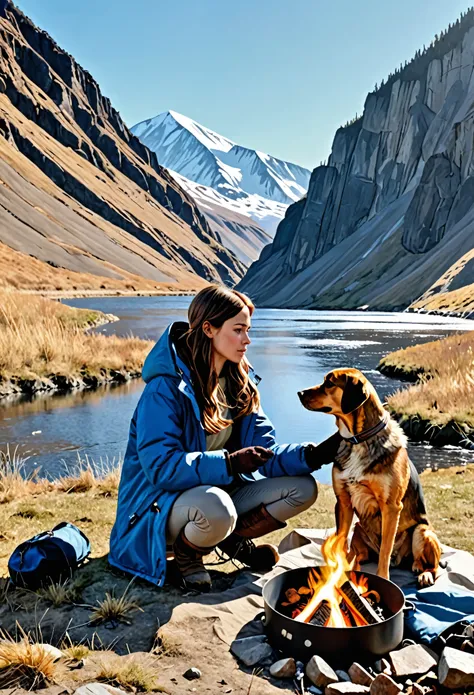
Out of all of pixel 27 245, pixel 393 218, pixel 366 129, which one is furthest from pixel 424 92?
pixel 27 245

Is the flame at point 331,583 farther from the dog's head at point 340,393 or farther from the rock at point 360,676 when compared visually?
the dog's head at point 340,393

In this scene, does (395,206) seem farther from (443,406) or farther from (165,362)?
(165,362)

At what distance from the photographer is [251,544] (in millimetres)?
5156

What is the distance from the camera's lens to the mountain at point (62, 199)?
384 feet

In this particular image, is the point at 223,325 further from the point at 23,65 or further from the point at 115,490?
the point at 23,65

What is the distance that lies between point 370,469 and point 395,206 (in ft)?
352

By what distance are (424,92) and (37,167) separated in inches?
3464

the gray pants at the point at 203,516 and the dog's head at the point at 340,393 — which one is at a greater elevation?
the dog's head at the point at 340,393

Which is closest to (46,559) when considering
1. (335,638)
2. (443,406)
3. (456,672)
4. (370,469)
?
(335,638)

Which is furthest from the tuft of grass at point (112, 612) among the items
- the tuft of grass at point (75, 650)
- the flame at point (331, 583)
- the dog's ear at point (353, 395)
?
the dog's ear at point (353, 395)

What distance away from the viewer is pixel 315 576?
159 inches

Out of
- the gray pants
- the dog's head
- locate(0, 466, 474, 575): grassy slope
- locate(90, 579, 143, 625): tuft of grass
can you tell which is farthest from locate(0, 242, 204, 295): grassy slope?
the dog's head

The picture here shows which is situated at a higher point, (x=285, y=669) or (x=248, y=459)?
(x=248, y=459)

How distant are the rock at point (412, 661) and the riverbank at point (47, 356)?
15.9 metres
